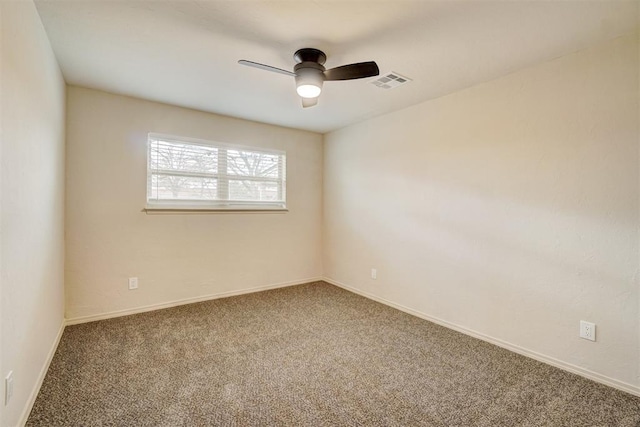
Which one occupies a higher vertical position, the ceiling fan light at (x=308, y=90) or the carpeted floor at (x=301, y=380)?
the ceiling fan light at (x=308, y=90)

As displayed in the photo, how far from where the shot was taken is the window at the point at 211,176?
3.33 meters

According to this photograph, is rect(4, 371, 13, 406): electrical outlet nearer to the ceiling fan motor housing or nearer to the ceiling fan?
the ceiling fan

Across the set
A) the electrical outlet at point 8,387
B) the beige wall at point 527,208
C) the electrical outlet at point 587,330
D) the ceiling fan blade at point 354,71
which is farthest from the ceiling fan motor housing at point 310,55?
the electrical outlet at point 587,330

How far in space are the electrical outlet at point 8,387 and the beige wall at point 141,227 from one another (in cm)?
173

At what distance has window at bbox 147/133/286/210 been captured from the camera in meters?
3.33

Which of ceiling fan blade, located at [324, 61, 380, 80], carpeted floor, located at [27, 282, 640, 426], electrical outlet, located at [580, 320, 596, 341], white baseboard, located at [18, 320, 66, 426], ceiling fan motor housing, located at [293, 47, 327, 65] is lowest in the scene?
carpeted floor, located at [27, 282, 640, 426]

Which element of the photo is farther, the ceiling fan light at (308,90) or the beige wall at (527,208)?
the ceiling fan light at (308,90)

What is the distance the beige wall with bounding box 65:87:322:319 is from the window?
101mm

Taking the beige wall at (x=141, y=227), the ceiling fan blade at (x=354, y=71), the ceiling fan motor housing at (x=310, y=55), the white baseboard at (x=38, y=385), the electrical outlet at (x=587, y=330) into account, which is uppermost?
the ceiling fan motor housing at (x=310, y=55)

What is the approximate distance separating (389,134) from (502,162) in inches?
53.5

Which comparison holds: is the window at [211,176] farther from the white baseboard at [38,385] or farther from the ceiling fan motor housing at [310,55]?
the ceiling fan motor housing at [310,55]

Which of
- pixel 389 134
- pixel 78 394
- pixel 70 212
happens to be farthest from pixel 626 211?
pixel 70 212

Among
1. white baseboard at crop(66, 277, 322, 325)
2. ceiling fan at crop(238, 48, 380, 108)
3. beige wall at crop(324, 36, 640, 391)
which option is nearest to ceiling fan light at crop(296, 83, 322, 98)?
ceiling fan at crop(238, 48, 380, 108)

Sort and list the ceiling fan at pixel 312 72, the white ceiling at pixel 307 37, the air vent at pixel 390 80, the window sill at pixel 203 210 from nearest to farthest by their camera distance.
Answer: the white ceiling at pixel 307 37
the ceiling fan at pixel 312 72
the air vent at pixel 390 80
the window sill at pixel 203 210
